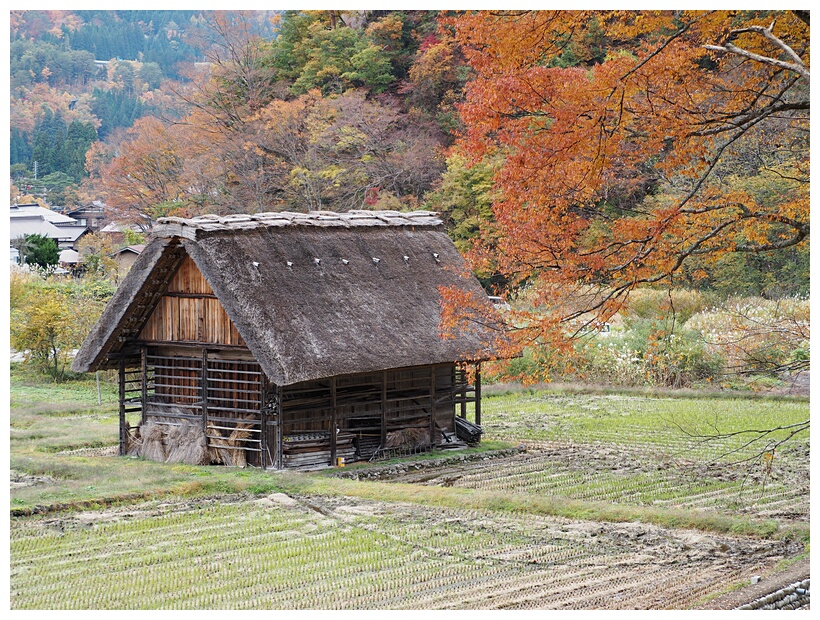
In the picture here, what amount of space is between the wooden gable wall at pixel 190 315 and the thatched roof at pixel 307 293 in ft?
0.73

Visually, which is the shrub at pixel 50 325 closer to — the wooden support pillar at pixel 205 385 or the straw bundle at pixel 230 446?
the wooden support pillar at pixel 205 385

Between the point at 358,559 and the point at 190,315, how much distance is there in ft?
23.9

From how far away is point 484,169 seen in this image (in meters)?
36.3

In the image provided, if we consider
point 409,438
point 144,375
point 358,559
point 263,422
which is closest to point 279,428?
point 263,422

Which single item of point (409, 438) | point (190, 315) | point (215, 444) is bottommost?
point (409, 438)

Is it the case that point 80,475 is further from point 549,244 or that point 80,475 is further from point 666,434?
point 666,434

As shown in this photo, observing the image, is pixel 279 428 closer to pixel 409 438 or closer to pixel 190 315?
pixel 190 315

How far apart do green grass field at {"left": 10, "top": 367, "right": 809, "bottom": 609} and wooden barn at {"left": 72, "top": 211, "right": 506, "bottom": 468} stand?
1007mm

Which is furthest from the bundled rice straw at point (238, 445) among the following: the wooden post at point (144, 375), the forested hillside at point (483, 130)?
the forested hillside at point (483, 130)

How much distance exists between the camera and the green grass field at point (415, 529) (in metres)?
9.84

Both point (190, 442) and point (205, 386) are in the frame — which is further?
point (190, 442)

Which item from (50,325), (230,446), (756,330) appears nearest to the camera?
(230,446)

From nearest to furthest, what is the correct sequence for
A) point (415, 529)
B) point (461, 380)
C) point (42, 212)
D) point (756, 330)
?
point (415, 529)
point (461, 380)
point (756, 330)
point (42, 212)

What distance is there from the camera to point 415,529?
12.6 meters
